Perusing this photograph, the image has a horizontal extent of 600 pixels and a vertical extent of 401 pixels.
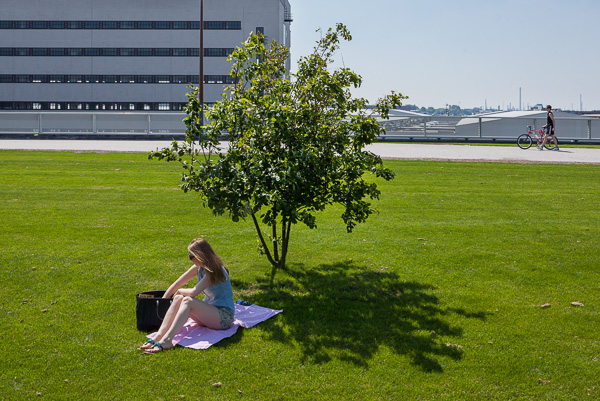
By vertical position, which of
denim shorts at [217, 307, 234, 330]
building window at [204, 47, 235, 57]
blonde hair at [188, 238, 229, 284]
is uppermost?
building window at [204, 47, 235, 57]

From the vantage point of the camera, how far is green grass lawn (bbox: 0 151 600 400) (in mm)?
5066

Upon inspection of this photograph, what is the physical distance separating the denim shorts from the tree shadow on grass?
402mm

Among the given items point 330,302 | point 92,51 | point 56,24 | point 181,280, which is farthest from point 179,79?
point 181,280

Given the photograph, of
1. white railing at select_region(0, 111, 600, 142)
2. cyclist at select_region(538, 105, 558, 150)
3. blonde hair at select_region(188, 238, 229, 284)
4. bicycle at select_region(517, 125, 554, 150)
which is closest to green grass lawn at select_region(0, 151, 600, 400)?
blonde hair at select_region(188, 238, 229, 284)

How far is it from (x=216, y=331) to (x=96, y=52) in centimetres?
6012

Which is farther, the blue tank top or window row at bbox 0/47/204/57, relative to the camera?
window row at bbox 0/47/204/57

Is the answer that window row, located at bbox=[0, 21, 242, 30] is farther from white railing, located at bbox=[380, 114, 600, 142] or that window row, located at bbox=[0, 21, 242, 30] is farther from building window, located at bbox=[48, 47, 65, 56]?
white railing, located at bbox=[380, 114, 600, 142]

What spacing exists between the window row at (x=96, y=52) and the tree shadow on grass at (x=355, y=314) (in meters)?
55.8

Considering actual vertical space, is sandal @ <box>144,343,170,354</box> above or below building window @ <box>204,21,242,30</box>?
below

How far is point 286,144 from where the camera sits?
290 inches

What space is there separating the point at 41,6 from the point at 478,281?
63.1m

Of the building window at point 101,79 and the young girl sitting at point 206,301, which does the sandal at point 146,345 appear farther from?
the building window at point 101,79

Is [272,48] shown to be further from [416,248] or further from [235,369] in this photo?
[235,369]

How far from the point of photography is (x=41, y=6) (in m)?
60.7
